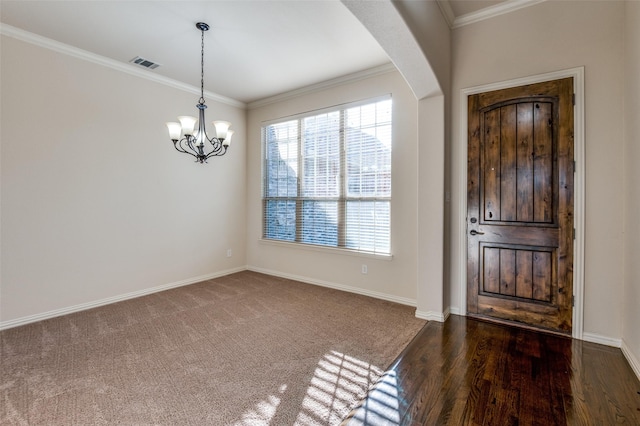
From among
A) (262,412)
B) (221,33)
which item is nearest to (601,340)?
(262,412)

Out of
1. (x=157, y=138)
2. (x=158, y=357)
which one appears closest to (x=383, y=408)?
(x=158, y=357)

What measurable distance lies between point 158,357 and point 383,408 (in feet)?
5.95

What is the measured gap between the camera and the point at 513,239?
2906mm

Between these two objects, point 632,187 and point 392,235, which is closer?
point 632,187

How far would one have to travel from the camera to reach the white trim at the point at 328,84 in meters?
3.74

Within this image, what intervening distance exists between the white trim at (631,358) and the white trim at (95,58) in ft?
18.4

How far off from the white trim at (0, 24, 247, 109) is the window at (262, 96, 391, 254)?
4.40ft

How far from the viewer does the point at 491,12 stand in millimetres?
2922

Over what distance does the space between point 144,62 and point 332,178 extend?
280cm

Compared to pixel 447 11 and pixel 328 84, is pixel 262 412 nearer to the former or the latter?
pixel 447 11

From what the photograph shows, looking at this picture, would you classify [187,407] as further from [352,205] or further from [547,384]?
[352,205]

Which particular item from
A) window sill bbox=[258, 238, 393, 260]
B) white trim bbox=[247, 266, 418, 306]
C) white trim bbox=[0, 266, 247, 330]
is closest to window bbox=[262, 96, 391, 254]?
window sill bbox=[258, 238, 393, 260]

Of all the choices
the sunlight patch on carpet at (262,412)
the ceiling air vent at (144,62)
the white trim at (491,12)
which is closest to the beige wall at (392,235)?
the white trim at (491,12)

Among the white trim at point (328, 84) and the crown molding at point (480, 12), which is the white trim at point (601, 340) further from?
the white trim at point (328, 84)
